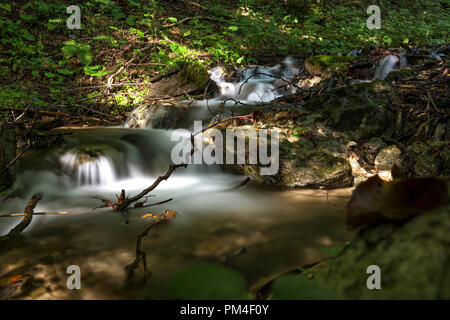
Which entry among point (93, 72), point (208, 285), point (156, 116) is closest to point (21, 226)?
point (208, 285)

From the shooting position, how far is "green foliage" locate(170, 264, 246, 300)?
0.67 meters

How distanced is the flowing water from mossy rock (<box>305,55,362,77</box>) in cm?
447

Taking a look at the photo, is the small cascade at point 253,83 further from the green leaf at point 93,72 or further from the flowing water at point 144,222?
the flowing water at point 144,222

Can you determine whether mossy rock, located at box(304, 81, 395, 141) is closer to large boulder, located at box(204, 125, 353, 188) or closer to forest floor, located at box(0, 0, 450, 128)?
large boulder, located at box(204, 125, 353, 188)

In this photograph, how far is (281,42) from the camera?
34.9 ft

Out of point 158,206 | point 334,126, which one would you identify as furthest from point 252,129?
point 158,206

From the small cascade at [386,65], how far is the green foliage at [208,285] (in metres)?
7.94

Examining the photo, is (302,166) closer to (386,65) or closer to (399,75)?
(399,75)

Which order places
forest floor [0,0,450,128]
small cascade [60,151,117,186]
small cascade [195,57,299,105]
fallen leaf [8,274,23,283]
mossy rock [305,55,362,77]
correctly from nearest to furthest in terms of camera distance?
1. fallen leaf [8,274,23,283]
2. small cascade [60,151,117,186]
3. forest floor [0,0,450,128]
4. mossy rock [305,55,362,77]
5. small cascade [195,57,299,105]

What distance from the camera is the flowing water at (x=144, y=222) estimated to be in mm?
1989

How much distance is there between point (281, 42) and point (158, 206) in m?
9.32

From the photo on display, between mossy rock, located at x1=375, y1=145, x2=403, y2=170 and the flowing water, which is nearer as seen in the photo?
the flowing water

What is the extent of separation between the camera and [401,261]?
0.93 meters

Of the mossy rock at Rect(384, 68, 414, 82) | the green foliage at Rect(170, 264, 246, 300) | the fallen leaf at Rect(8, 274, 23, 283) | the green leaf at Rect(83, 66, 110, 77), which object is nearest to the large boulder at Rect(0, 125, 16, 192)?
the fallen leaf at Rect(8, 274, 23, 283)
